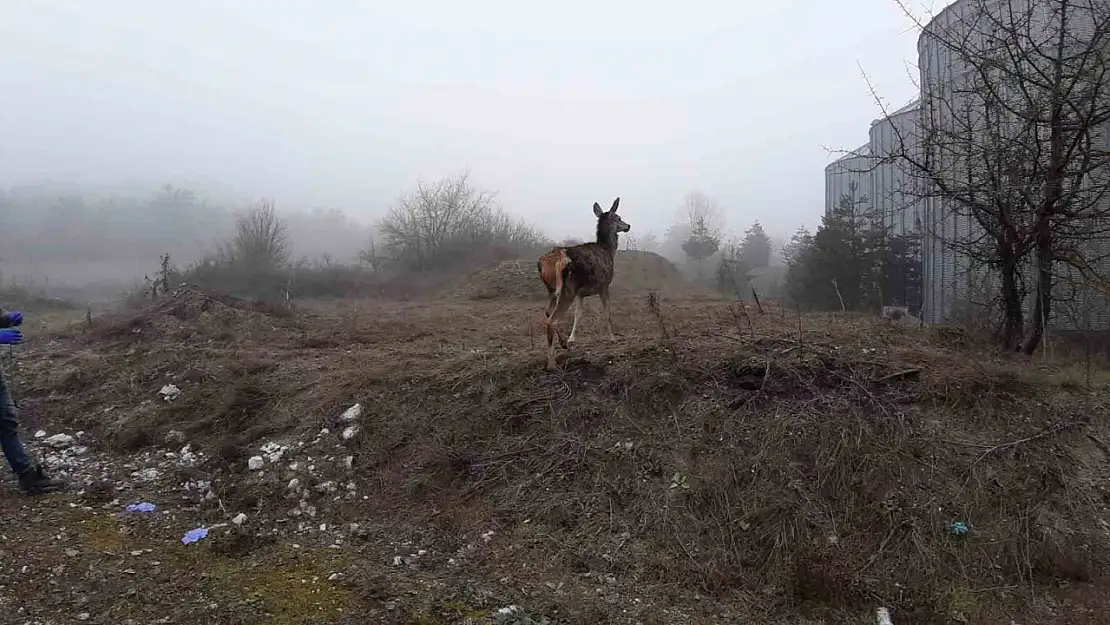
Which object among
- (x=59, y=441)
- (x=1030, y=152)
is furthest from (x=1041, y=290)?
(x=59, y=441)

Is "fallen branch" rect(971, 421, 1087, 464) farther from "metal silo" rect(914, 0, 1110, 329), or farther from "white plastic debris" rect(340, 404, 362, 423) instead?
"white plastic debris" rect(340, 404, 362, 423)

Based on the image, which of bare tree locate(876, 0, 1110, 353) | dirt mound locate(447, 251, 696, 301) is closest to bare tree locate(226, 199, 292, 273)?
dirt mound locate(447, 251, 696, 301)

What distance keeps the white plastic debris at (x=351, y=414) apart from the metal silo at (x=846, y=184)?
15.2m

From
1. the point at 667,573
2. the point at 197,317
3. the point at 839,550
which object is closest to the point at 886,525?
the point at 839,550

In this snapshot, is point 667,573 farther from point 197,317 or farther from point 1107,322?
point 197,317

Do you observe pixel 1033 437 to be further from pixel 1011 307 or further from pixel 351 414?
pixel 351 414

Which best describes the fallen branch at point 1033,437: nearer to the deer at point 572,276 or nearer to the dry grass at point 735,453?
the dry grass at point 735,453

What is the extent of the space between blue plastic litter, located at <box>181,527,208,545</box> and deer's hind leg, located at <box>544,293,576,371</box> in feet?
11.8

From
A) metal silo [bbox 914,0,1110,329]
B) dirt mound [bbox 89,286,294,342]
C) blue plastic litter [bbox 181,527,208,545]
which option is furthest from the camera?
dirt mound [bbox 89,286,294,342]

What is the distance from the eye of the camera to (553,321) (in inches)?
287

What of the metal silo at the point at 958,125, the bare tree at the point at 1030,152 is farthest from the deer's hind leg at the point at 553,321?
the metal silo at the point at 958,125

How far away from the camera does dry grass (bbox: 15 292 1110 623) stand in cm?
461

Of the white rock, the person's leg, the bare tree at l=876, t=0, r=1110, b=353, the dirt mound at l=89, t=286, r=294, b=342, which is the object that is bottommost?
the white rock

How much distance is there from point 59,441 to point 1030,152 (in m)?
11.8
